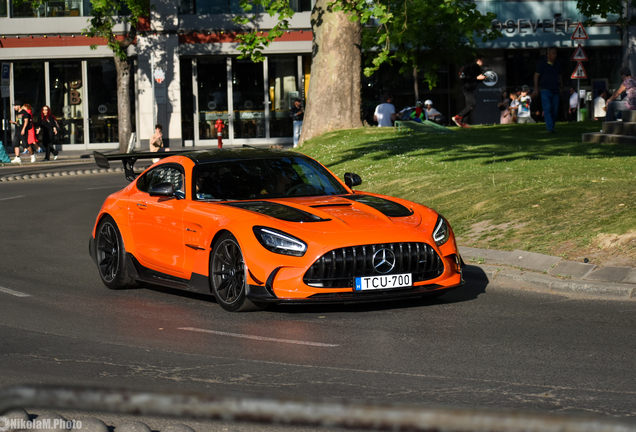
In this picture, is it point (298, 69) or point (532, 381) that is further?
point (298, 69)

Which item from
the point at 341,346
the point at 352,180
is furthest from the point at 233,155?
the point at 341,346

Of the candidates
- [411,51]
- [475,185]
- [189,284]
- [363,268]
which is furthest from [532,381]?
[411,51]

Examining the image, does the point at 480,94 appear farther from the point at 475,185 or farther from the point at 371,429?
the point at 371,429

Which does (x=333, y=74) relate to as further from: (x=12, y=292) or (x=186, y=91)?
(x=12, y=292)

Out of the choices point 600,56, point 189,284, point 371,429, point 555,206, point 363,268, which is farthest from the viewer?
point 600,56

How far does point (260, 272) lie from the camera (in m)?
7.87

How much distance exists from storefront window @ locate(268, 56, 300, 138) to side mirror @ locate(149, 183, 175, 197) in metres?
31.9

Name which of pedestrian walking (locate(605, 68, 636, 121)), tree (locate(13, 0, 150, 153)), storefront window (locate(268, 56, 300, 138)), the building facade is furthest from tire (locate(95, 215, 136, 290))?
storefront window (locate(268, 56, 300, 138))

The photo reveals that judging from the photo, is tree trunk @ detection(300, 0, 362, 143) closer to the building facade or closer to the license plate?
the building facade

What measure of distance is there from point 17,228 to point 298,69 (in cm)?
2642

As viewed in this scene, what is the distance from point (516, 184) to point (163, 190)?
6588 mm

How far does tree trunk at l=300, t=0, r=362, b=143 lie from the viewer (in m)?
26.5

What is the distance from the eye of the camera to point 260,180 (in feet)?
30.4

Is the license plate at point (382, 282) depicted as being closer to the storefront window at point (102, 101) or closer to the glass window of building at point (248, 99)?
the glass window of building at point (248, 99)
